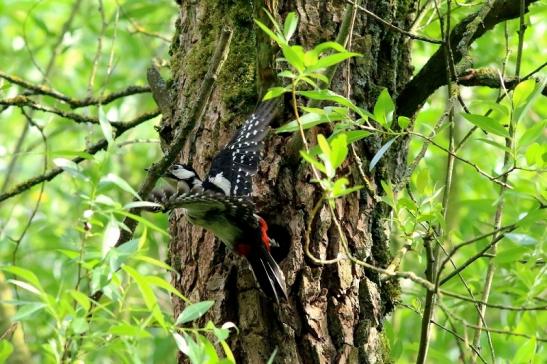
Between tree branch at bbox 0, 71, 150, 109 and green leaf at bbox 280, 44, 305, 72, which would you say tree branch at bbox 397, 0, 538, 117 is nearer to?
green leaf at bbox 280, 44, 305, 72

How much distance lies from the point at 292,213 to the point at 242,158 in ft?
1.01

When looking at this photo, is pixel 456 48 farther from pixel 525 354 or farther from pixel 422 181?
pixel 525 354

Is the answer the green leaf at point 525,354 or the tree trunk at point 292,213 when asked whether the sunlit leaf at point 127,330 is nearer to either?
the tree trunk at point 292,213

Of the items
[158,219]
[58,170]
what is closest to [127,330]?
[58,170]

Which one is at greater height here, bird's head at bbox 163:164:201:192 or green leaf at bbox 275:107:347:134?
bird's head at bbox 163:164:201:192

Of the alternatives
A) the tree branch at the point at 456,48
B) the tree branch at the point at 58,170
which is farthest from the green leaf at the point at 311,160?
the tree branch at the point at 58,170

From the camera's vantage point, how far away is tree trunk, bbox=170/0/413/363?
2752mm

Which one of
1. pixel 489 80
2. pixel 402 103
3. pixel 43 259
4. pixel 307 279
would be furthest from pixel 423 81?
pixel 43 259

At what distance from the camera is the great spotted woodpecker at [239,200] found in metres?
2.82

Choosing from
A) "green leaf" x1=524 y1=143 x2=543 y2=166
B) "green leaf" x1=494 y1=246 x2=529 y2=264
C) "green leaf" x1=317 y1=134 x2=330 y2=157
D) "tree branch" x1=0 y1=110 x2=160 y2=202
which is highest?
"tree branch" x1=0 y1=110 x2=160 y2=202

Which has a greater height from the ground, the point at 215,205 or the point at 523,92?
the point at 523,92

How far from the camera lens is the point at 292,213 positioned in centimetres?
291

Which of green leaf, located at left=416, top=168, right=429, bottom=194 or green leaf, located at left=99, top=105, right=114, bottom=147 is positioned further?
green leaf, located at left=416, top=168, right=429, bottom=194

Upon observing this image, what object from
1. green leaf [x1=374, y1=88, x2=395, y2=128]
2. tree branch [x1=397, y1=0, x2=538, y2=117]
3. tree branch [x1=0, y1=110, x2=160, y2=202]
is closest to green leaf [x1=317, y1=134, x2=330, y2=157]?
green leaf [x1=374, y1=88, x2=395, y2=128]
